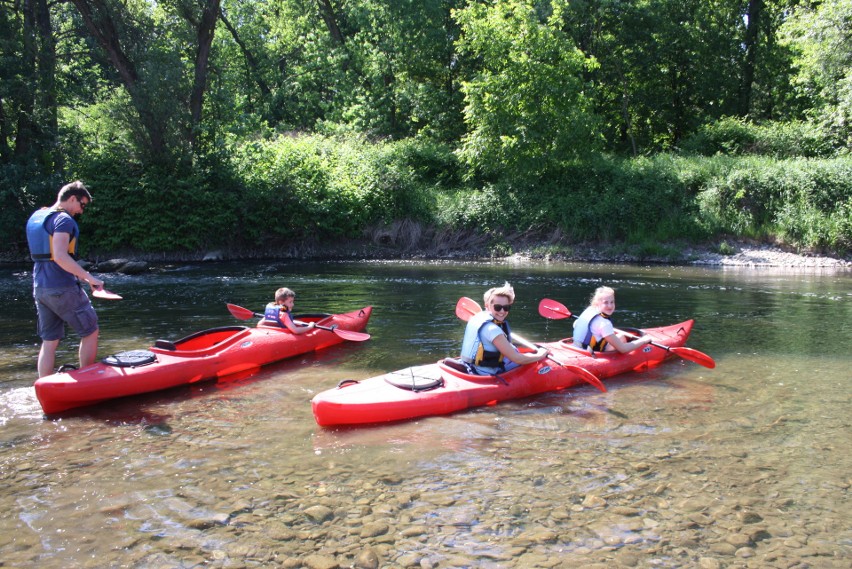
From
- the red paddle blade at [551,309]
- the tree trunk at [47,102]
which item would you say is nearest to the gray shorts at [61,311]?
the red paddle blade at [551,309]

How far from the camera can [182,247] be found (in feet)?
62.4

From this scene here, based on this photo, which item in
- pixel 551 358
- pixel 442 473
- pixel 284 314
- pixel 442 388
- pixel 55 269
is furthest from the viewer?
pixel 284 314

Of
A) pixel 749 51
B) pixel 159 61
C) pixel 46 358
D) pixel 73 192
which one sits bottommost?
pixel 46 358

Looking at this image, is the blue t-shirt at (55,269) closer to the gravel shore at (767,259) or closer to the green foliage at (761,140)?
the gravel shore at (767,259)

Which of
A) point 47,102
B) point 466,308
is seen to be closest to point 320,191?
point 47,102

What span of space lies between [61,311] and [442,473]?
327 cm

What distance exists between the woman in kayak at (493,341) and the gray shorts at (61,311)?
10.2 feet

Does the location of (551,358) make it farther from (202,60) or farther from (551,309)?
(202,60)

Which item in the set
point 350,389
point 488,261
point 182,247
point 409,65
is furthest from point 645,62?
point 350,389

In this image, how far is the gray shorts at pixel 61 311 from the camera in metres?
5.45

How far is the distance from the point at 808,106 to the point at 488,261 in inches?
568

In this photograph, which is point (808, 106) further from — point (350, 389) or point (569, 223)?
point (350, 389)

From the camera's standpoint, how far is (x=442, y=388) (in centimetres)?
570

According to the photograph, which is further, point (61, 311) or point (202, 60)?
point (202, 60)
